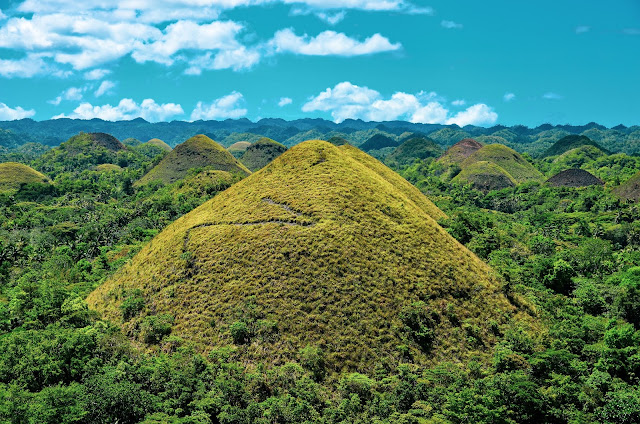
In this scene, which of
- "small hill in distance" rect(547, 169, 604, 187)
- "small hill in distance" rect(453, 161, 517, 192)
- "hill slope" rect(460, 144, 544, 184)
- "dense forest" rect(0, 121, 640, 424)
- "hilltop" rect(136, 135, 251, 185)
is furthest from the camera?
"hill slope" rect(460, 144, 544, 184)

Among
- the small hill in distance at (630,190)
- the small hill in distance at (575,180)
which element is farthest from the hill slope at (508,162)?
the small hill in distance at (630,190)

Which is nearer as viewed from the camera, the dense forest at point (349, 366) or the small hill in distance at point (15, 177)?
the dense forest at point (349, 366)

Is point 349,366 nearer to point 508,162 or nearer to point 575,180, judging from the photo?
point 575,180

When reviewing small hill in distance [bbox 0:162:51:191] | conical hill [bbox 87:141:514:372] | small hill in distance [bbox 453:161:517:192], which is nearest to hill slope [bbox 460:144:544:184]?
small hill in distance [bbox 453:161:517:192]

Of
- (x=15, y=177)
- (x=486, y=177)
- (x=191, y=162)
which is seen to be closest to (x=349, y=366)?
(x=191, y=162)

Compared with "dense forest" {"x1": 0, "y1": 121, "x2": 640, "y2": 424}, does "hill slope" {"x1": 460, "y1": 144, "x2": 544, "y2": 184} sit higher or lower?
higher

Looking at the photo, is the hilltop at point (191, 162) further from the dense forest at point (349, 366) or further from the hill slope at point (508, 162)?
the hill slope at point (508, 162)

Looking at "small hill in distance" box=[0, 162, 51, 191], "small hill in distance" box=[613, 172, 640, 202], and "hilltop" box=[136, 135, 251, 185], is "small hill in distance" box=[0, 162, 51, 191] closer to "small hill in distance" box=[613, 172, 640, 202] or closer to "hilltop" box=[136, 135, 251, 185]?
"hilltop" box=[136, 135, 251, 185]
